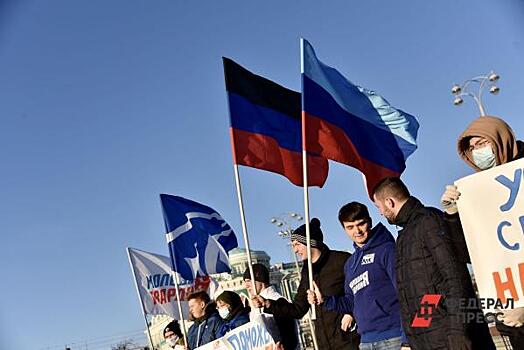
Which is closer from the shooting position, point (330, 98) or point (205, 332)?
point (330, 98)

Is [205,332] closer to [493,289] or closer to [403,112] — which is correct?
[403,112]

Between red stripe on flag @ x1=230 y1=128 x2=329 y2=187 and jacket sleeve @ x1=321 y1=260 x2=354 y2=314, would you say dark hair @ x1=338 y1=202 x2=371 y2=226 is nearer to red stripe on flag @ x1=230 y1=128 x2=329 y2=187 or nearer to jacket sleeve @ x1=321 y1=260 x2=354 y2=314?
jacket sleeve @ x1=321 y1=260 x2=354 y2=314

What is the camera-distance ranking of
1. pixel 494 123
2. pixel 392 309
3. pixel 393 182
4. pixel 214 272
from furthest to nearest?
pixel 214 272 → pixel 392 309 → pixel 393 182 → pixel 494 123

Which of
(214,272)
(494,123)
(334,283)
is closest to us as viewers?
Answer: (494,123)

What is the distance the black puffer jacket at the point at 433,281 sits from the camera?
3775 millimetres

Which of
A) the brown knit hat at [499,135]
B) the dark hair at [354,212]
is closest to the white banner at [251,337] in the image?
the dark hair at [354,212]

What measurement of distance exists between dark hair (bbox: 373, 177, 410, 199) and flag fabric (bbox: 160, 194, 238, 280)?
6322 mm

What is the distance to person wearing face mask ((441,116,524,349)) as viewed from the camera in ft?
12.3

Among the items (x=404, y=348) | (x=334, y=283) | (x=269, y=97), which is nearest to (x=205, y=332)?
(x=334, y=283)

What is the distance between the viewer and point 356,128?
6.12 meters

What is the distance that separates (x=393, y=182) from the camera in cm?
437

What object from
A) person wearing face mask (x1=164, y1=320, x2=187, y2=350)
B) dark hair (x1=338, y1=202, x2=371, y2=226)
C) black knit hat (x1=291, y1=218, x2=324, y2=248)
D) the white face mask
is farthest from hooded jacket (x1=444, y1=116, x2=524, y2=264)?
the white face mask

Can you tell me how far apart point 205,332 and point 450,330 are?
440cm

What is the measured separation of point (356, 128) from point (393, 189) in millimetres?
1861
